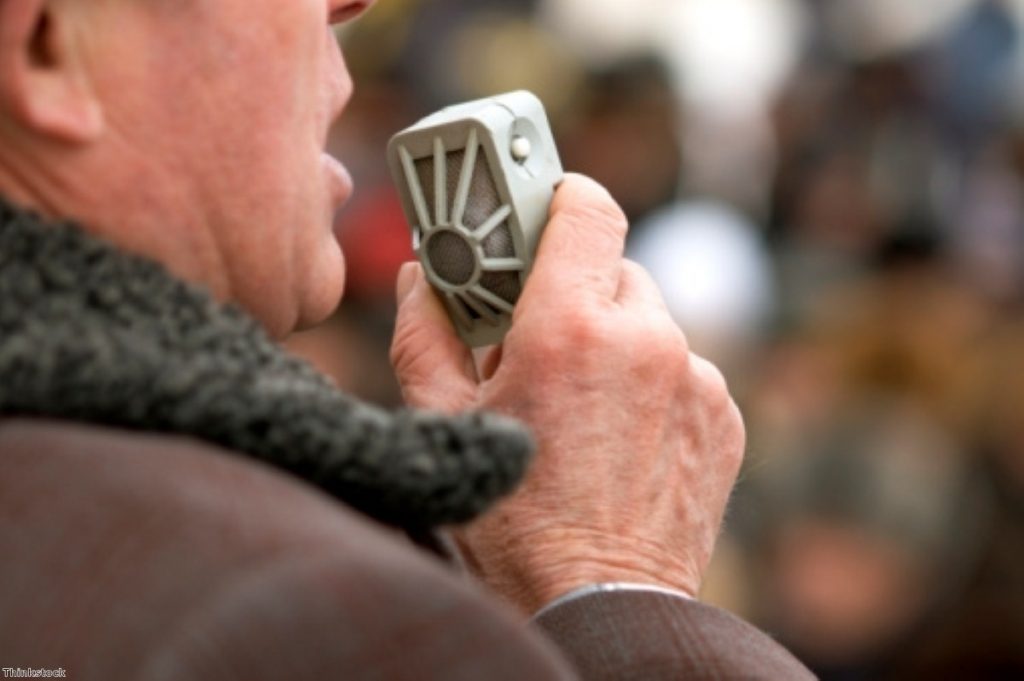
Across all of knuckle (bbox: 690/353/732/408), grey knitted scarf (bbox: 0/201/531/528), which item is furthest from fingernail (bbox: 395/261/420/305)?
grey knitted scarf (bbox: 0/201/531/528)

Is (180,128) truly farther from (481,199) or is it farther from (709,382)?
(709,382)

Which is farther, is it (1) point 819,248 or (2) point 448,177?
(1) point 819,248

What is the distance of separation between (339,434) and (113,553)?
14cm

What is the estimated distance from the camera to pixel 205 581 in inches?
40.0

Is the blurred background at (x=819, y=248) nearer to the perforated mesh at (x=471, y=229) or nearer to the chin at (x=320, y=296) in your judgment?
the perforated mesh at (x=471, y=229)

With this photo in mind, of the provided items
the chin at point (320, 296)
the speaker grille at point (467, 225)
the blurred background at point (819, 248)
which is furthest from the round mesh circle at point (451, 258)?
the blurred background at point (819, 248)

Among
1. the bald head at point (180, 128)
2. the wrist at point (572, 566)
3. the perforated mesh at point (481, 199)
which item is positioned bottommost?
the wrist at point (572, 566)

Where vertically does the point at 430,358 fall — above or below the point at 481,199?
below

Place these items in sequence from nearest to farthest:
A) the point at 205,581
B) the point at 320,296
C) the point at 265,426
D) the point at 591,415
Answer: the point at 205,581
the point at 265,426
the point at 320,296
the point at 591,415

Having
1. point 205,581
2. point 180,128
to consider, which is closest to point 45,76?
point 180,128

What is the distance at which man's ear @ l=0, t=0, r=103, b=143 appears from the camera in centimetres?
117

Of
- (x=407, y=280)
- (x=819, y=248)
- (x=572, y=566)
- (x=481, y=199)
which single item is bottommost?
(x=819, y=248)

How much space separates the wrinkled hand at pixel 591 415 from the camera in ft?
4.90

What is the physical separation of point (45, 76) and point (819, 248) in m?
4.06
